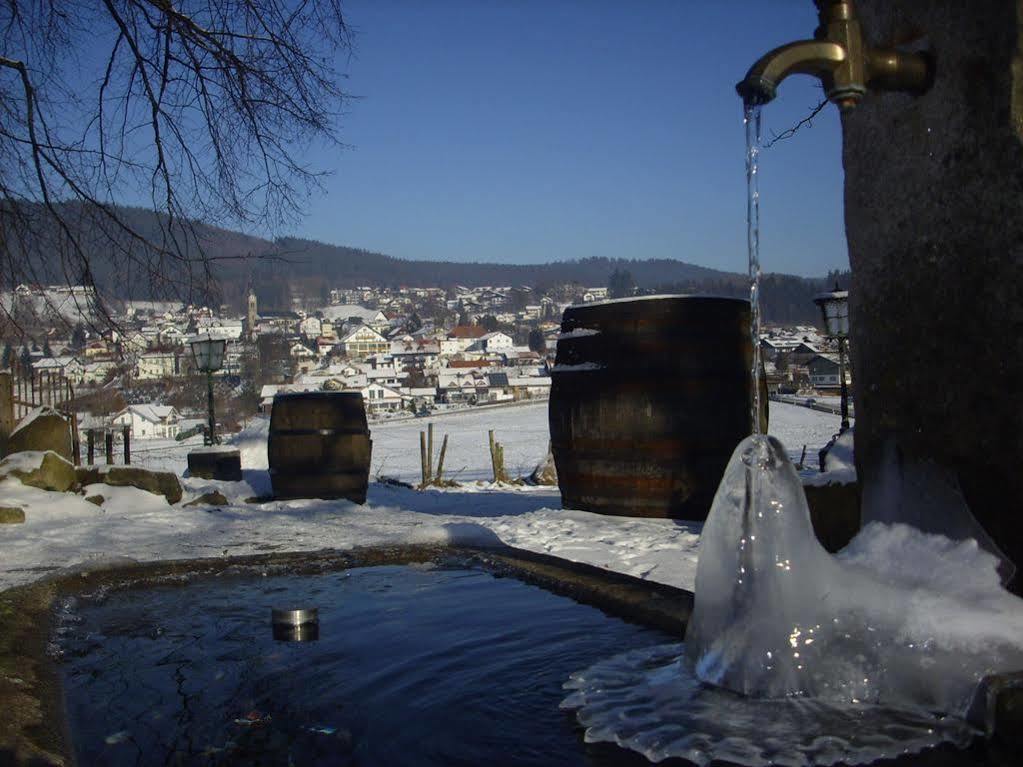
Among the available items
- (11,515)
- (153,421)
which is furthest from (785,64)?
(153,421)

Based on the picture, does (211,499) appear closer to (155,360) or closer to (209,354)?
(209,354)

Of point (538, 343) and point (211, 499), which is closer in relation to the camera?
point (211, 499)

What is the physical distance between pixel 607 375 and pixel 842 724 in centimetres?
302

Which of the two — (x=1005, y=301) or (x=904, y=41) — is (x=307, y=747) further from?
(x=904, y=41)

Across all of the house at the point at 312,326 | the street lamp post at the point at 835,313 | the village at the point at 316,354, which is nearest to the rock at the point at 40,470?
the village at the point at 316,354

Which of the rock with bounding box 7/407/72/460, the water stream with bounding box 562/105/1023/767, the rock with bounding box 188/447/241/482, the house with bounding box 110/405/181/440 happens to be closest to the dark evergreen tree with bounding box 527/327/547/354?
the house with bounding box 110/405/181/440

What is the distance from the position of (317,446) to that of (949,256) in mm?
6878

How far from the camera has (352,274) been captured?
182375 millimetres

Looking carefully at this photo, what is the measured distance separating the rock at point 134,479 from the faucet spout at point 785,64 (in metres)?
7.11

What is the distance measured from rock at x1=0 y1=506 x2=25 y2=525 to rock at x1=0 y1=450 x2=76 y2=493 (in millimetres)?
1288

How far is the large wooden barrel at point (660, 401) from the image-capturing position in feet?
14.8

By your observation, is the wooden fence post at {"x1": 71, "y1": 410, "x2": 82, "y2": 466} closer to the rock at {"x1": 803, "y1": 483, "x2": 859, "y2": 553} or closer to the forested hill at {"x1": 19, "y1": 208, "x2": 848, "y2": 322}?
the forested hill at {"x1": 19, "y1": 208, "x2": 848, "y2": 322}

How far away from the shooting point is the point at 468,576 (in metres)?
3.34

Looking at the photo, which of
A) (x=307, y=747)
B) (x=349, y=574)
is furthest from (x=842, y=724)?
(x=349, y=574)
